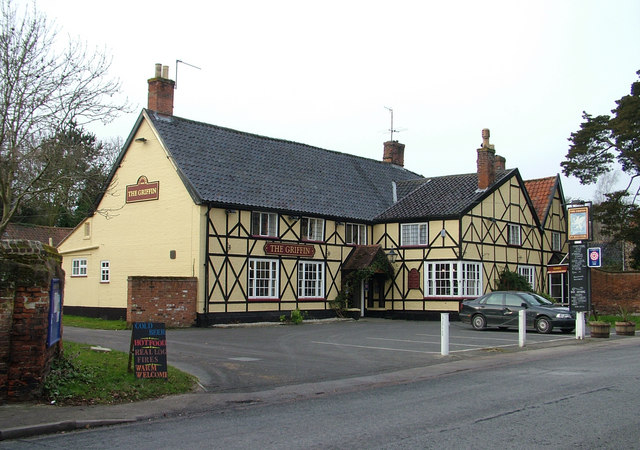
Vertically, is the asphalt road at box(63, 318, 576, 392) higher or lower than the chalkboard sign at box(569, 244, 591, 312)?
lower

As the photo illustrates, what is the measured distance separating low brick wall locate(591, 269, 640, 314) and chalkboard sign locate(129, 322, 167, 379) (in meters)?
32.5

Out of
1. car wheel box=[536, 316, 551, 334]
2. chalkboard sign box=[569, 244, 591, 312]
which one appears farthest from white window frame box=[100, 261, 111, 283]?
chalkboard sign box=[569, 244, 591, 312]

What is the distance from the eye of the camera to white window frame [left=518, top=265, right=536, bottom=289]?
37750 millimetres

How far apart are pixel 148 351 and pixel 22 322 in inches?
98.3

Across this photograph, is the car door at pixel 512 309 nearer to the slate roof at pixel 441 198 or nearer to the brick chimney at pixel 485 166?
the slate roof at pixel 441 198

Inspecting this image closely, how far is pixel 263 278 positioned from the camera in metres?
28.6

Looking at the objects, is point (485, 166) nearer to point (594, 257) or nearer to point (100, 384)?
point (594, 257)

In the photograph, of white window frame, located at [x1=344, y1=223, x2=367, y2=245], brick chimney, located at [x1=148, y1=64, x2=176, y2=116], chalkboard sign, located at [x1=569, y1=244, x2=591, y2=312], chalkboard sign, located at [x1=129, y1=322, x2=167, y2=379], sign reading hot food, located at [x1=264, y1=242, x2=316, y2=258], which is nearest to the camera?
chalkboard sign, located at [x1=129, y1=322, x2=167, y2=379]

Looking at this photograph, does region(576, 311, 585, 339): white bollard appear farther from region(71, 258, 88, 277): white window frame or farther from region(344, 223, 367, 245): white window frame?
region(71, 258, 88, 277): white window frame

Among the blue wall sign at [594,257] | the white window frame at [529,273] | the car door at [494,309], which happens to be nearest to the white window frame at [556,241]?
the white window frame at [529,273]

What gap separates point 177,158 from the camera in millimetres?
27562

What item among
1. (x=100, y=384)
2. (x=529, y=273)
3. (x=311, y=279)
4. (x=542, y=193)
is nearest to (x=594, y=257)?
(x=311, y=279)

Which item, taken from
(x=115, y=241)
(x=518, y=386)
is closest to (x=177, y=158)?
(x=115, y=241)

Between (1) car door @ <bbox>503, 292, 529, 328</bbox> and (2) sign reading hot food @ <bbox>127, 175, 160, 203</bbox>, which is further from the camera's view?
(2) sign reading hot food @ <bbox>127, 175, 160, 203</bbox>
